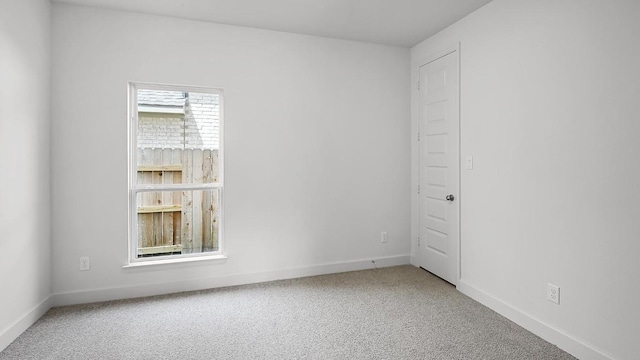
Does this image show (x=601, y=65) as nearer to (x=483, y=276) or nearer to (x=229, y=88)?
(x=483, y=276)

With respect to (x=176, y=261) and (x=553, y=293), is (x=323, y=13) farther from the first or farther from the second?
(x=553, y=293)

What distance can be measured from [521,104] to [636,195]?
964 millimetres

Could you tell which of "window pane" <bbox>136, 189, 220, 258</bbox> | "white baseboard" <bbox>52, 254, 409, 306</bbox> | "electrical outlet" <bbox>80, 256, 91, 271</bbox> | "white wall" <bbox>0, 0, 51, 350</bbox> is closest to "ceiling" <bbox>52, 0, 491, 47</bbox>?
"white wall" <bbox>0, 0, 51, 350</bbox>

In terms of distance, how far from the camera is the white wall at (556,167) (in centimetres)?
189

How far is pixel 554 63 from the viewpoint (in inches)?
89.0

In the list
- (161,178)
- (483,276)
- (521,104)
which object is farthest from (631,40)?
(161,178)

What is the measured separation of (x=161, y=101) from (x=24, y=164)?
1168mm

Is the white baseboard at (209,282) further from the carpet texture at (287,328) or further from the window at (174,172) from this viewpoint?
the window at (174,172)

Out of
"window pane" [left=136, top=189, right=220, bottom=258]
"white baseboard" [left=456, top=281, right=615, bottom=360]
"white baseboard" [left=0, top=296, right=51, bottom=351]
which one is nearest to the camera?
"white baseboard" [left=456, top=281, right=615, bottom=360]

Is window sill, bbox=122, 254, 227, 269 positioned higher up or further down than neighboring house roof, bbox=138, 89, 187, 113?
further down

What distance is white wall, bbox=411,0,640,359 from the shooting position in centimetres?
189

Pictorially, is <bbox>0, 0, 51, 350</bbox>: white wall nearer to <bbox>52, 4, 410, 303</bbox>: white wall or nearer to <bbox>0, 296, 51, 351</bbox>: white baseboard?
<bbox>0, 296, 51, 351</bbox>: white baseboard

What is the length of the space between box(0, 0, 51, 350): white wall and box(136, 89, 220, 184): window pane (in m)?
0.72

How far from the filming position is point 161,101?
3.18 m
